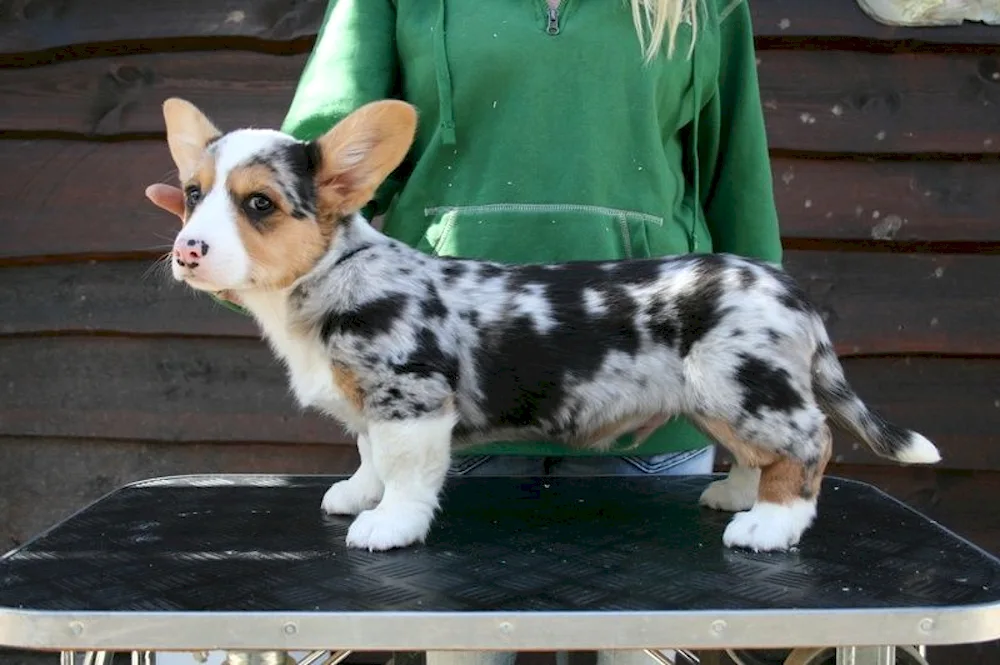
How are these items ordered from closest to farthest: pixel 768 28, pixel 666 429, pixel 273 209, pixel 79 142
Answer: pixel 273 209 < pixel 666 429 < pixel 768 28 < pixel 79 142

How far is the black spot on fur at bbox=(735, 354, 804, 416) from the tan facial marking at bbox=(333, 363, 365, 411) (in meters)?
0.62

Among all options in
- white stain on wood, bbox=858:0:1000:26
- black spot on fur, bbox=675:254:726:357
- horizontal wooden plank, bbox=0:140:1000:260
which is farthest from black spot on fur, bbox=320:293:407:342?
white stain on wood, bbox=858:0:1000:26

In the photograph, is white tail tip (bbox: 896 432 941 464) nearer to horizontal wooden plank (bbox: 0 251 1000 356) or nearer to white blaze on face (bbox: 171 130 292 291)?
white blaze on face (bbox: 171 130 292 291)

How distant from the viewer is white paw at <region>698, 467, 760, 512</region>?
6.01ft

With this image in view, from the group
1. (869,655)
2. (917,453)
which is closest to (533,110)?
(917,453)

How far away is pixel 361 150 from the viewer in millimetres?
1598

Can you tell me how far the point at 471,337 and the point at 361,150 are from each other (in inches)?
14.4

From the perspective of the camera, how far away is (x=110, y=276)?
3166 millimetres

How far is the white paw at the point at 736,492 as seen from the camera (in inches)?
72.1

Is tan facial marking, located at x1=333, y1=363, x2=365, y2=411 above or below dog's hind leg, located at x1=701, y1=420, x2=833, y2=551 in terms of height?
above

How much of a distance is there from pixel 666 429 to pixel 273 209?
3.22ft

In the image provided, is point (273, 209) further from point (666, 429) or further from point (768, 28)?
point (768, 28)

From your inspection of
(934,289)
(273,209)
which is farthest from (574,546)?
(934,289)


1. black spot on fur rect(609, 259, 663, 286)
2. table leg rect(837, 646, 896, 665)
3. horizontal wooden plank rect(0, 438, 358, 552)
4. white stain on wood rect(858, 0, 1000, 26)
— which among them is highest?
white stain on wood rect(858, 0, 1000, 26)
